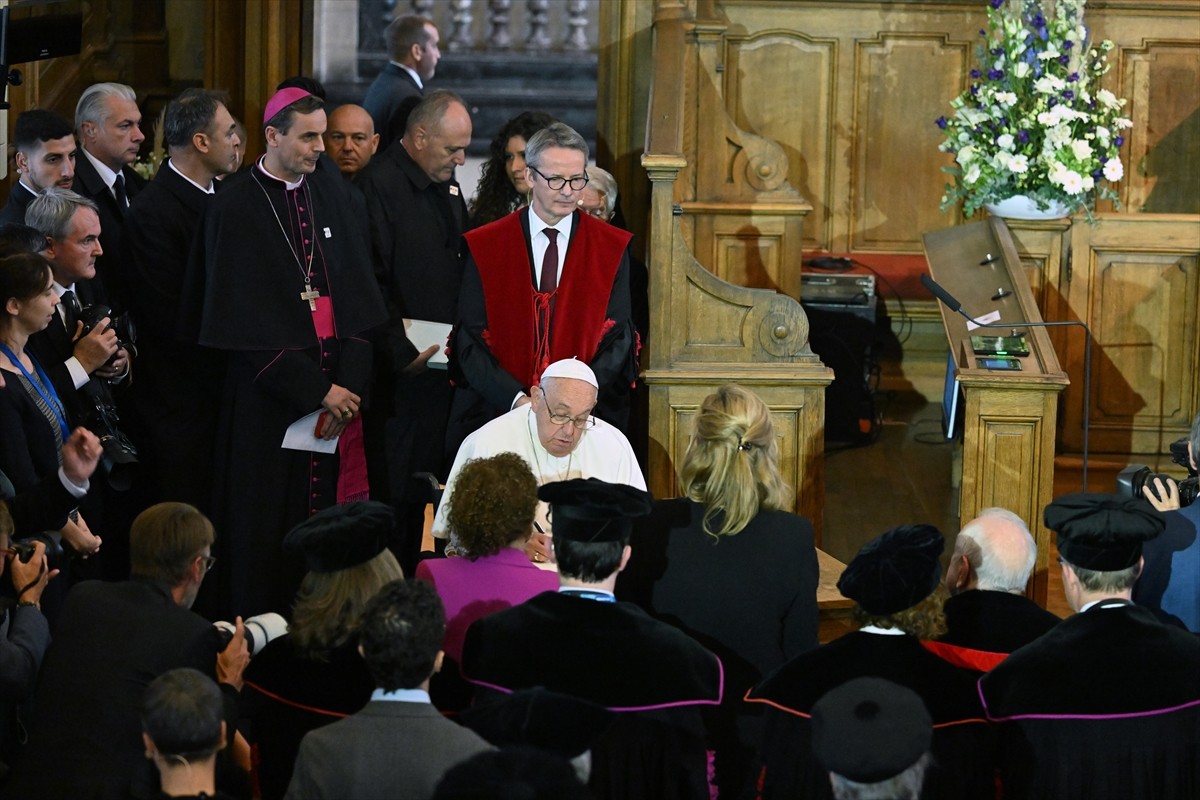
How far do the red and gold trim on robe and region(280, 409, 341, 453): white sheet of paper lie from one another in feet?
1.98

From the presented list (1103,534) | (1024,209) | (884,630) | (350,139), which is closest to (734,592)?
(884,630)

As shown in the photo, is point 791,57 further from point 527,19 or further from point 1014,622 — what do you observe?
point 1014,622

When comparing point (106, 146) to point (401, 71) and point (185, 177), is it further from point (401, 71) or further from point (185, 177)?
point (401, 71)

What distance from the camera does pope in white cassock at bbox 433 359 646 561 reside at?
14.5 feet

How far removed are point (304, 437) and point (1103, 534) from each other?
265 centimetres

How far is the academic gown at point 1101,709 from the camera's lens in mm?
3246

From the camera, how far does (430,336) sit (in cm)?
559

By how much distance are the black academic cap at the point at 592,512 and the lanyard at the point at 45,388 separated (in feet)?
5.38

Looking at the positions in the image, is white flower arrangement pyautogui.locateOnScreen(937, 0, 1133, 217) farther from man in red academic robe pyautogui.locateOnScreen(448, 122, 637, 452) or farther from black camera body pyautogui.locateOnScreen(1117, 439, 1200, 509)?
black camera body pyautogui.locateOnScreen(1117, 439, 1200, 509)

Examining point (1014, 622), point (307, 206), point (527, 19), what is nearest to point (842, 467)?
→ point (307, 206)

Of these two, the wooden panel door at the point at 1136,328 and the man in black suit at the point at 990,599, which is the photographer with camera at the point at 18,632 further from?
the wooden panel door at the point at 1136,328

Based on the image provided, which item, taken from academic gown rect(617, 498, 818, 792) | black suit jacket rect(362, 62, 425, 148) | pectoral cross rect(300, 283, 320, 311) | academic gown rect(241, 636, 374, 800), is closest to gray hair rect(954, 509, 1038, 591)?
academic gown rect(617, 498, 818, 792)

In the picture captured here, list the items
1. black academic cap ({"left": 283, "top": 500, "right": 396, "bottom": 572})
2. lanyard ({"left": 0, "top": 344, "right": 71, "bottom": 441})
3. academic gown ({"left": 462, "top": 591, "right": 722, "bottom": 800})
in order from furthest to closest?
lanyard ({"left": 0, "top": 344, "right": 71, "bottom": 441}) < black academic cap ({"left": 283, "top": 500, "right": 396, "bottom": 572}) < academic gown ({"left": 462, "top": 591, "right": 722, "bottom": 800})

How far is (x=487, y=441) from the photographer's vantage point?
14.9ft
